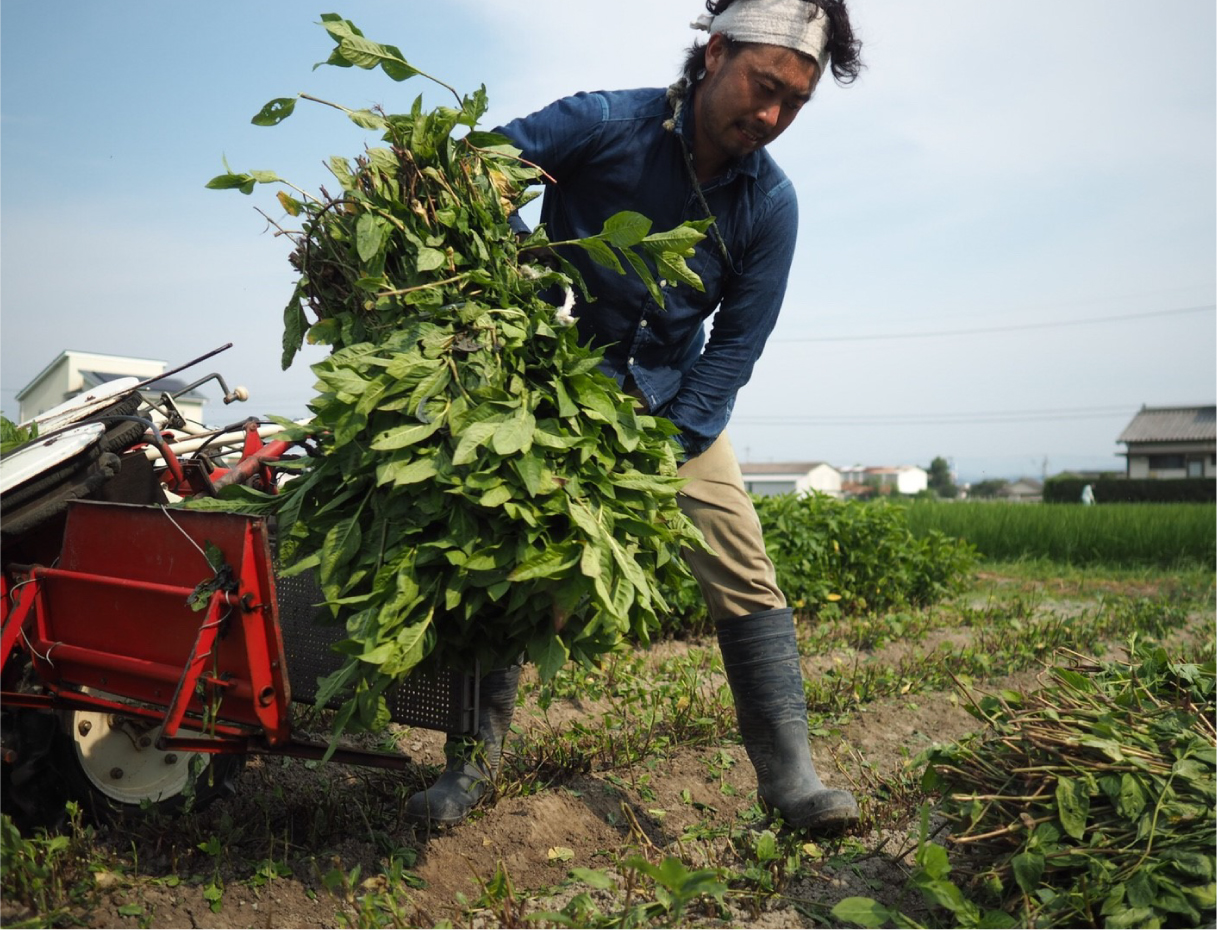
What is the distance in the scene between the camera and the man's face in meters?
2.86

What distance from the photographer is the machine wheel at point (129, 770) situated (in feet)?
9.51

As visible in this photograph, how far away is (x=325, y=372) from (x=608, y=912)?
1531mm

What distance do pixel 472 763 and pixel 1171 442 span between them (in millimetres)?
52105

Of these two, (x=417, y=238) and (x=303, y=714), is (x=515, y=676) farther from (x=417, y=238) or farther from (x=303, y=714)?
(x=417, y=238)

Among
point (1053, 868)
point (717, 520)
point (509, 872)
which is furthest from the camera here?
point (717, 520)

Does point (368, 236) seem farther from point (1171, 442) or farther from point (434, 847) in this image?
point (1171, 442)

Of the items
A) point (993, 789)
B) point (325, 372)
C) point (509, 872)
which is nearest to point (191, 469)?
point (325, 372)

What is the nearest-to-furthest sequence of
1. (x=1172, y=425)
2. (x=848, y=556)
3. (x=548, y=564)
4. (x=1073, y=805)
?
(x=548, y=564) → (x=1073, y=805) → (x=848, y=556) → (x=1172, y=425)

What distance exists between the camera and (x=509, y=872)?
2.82m

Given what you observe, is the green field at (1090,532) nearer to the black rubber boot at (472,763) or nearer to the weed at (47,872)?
the black rubber boot at (472,763)

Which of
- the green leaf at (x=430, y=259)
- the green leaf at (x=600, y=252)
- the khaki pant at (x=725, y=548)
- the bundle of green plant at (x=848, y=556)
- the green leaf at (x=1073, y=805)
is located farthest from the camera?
the bundle of green plant at (x=848, y=556)

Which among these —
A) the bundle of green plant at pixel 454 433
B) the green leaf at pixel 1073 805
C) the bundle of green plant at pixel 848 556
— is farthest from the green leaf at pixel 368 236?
the bundle of green plant at pixel 848 556

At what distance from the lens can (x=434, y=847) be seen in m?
2.92

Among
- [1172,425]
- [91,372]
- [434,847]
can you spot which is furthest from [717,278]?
[1172,425]
